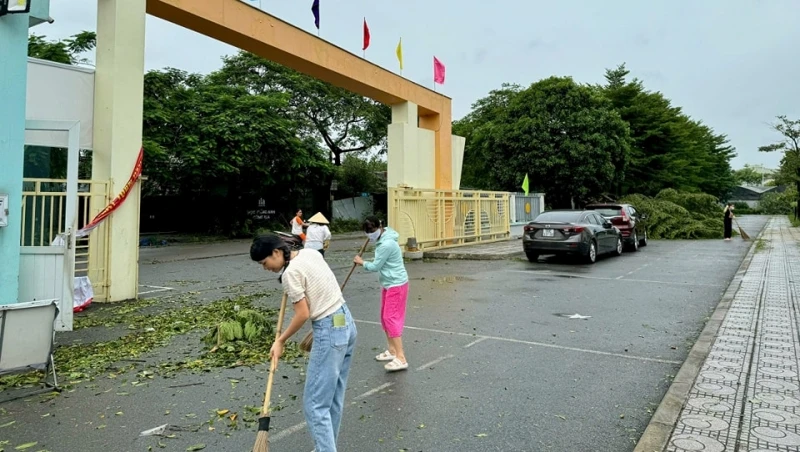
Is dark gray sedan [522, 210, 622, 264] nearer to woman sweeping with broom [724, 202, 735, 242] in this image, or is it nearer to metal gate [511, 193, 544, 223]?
metal gate [511, 193, 544, 223]

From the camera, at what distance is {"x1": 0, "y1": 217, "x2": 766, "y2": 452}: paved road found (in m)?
3.56

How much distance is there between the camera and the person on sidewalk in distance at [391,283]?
16.8 feet

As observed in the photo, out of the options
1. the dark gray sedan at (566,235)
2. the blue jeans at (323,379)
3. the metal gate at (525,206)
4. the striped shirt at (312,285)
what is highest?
the metal gate at (525,206)

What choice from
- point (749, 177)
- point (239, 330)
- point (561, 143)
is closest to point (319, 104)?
point (561, 143)

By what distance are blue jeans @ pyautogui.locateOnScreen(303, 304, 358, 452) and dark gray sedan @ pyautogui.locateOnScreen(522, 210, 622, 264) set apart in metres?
11.6

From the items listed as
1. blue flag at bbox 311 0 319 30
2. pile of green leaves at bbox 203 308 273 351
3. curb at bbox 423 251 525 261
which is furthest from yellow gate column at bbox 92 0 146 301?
curb at bbox 423 251 525 261

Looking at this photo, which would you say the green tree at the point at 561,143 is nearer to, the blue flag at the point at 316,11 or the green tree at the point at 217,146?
the green tree at the point at 217,146

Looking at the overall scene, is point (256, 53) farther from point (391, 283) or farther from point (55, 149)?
point (391, 283)

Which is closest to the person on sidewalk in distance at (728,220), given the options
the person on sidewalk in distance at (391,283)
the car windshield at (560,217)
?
the car windshield at (560,217)

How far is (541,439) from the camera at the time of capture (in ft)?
11.6

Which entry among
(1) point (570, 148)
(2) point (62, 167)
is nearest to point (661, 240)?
(1) point (570, 148)

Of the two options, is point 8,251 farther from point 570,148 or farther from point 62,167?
→ point 570,148

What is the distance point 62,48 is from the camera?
15344 mm

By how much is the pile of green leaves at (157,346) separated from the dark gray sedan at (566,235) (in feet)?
27.7
